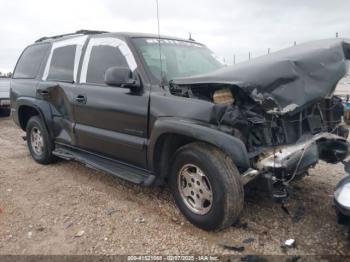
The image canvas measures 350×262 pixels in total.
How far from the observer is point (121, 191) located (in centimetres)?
418

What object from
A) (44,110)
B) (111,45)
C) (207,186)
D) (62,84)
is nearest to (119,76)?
(111,45)

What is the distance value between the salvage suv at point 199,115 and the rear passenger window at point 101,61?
1 cm

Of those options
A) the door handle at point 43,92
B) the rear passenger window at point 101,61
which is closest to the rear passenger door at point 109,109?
the rear passenger window at point 101,61

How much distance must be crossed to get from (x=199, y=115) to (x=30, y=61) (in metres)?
3.85

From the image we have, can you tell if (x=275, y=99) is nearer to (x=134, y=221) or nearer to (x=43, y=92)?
(x=134, y=221)

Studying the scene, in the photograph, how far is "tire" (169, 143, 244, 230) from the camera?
2.87 m

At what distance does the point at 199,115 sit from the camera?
2949mm

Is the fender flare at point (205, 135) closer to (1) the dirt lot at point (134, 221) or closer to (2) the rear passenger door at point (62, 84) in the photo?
(1) the dirt lot at point (134, 221)

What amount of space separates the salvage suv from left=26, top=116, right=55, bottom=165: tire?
1.66 feet

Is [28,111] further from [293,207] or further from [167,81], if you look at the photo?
[293,207]

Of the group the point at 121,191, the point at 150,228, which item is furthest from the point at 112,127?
the point at 150,228

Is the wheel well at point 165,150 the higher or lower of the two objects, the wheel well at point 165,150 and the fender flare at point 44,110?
the lower

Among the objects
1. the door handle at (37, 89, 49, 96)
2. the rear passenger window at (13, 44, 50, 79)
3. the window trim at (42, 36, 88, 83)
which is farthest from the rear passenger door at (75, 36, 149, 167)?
the rear passenger window at (13, 44, 50, 79)

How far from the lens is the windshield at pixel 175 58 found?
12.1 ft
